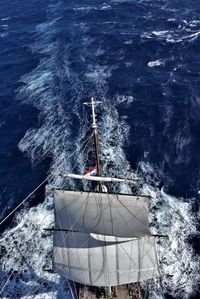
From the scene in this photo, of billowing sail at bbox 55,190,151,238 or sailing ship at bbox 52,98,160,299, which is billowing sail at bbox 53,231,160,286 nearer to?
sailing ship at bbox 52,98,160,299

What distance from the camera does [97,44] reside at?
94875mm

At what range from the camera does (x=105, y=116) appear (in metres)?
73.1

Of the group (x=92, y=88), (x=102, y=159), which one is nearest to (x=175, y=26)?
(x=92, y=88)

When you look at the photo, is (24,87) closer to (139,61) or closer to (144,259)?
(139,61)

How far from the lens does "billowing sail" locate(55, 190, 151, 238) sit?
48.4 metres

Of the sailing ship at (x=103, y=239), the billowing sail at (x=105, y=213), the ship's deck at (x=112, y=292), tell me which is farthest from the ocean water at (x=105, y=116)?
the billowing sail at (x=105, y=213)

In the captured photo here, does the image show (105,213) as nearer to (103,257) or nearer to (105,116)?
(103,257)

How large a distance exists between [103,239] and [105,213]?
350 centimetres

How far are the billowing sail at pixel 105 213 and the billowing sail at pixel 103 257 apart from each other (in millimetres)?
1027

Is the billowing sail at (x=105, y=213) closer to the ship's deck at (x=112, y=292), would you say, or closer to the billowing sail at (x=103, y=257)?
the billowing sail at (x=103, y=257)

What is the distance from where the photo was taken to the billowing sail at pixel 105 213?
48.4 meters

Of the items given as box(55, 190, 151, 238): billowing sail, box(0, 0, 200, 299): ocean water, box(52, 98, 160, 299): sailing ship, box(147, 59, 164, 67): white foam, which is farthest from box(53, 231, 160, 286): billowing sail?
box(147, 59, 164, 67): white foam

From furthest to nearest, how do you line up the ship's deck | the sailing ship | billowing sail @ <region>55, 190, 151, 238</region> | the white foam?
the white foam < billowing sail @ <region>55, 190, 151, 238</region> < the sailing ship < the ship's deck

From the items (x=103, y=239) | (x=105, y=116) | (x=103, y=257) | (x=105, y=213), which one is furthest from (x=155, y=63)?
(x=103, y=257)
